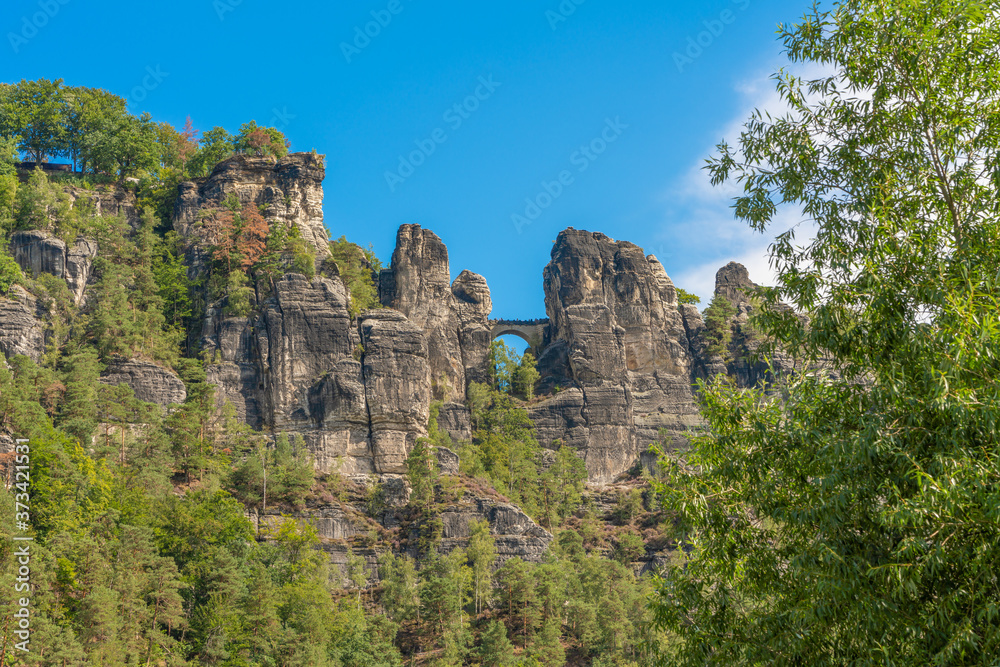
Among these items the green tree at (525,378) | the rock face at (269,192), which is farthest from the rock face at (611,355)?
the rock face at (269,192)

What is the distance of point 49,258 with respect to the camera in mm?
56375

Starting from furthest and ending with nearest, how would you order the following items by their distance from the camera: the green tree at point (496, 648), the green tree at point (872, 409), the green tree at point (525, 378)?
1. the green tree at point (525, 378)
2. the green tree at point (496, 648)
3. the green tree at point (872, 409)

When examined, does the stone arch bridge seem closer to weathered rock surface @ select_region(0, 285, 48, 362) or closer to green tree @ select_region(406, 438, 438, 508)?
green tree @ select_region(406, 438, 438, 508)

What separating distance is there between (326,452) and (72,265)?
20649 millimetres

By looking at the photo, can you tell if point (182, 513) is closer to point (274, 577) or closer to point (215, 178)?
point (274, 577)

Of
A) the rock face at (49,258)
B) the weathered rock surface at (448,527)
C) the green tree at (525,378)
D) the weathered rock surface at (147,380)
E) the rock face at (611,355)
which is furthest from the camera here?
the green tree at (525,378)

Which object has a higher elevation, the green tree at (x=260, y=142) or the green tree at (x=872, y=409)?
the green tree at (x=260, y=142)

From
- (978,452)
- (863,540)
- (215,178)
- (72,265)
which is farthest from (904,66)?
(215,178)

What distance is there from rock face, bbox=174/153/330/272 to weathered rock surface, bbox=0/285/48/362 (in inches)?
505

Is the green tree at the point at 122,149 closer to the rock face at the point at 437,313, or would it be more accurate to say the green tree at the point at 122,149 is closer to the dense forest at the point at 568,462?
the dense forest at the point at 568,462

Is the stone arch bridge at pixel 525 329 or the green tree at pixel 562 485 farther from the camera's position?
the stone arch bridge at pixel 525 329

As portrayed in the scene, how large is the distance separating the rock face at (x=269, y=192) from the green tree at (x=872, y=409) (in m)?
54.0

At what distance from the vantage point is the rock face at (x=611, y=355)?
223 ft

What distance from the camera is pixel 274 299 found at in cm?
5875
